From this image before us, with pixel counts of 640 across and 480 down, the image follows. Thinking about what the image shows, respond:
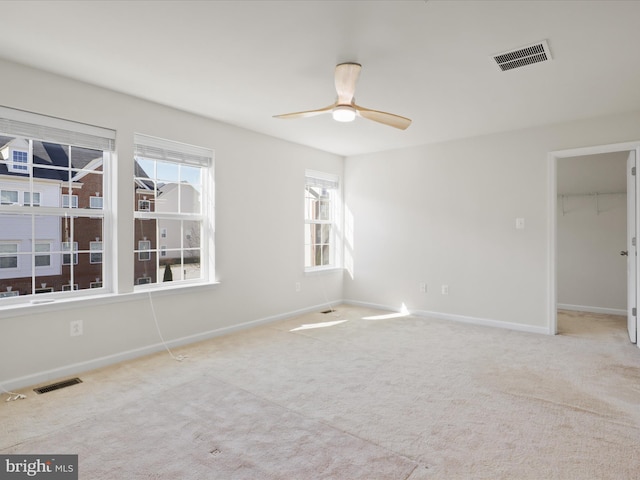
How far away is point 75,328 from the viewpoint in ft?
10.2

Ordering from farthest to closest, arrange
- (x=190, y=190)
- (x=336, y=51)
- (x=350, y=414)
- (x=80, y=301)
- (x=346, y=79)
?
(x=190, y=190), (x=80, y=301), (x=346, y=79), (x=336, y=51), (x=350, y=414)

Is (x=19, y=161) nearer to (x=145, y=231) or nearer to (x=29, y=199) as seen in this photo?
(x=29, y=199)

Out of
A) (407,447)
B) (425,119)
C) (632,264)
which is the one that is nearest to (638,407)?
(407,447)

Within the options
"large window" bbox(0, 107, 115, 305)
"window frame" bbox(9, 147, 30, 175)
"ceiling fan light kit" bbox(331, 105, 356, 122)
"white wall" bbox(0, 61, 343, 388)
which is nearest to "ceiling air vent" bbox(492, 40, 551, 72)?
"ceiling fan light kit" bbox(331, 105, 356, 122)

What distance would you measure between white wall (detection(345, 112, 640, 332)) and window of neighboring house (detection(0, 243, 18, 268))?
14.0 ft

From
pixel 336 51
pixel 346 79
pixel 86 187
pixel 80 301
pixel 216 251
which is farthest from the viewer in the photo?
pixel 216 251

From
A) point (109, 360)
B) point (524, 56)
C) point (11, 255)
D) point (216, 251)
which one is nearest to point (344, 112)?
point (524, 56)

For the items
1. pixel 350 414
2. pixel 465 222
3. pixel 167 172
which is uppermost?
pixel 167 172

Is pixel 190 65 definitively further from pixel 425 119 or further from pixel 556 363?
pixel 556 363

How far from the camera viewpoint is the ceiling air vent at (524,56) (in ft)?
8.20

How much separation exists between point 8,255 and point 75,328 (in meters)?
0.75

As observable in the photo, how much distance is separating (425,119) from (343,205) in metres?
2.29

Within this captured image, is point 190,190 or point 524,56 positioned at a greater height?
point 524,56

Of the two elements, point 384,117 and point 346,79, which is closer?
point 346,79
